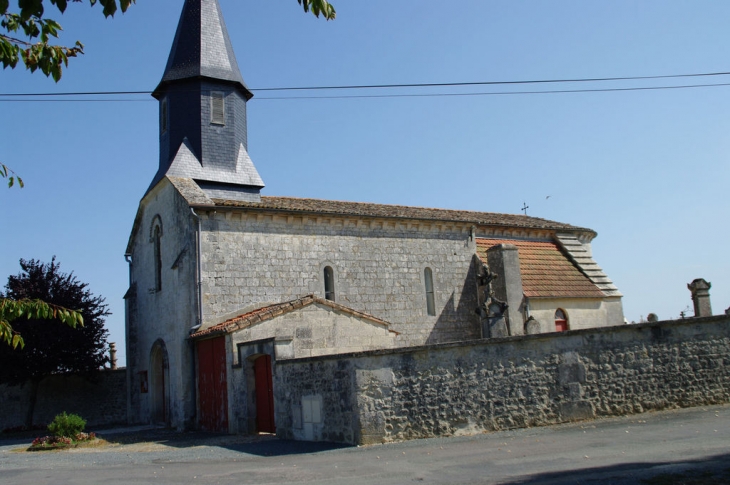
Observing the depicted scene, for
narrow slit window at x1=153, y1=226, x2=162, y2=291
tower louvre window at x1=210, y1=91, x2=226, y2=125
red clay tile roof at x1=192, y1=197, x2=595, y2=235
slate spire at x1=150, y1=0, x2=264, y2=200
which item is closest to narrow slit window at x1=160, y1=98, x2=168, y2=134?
slate spire at x1=150, y1=0, x2=264, y2=200

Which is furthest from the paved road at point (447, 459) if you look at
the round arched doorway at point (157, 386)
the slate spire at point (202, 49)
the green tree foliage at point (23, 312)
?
the slate spire at point (202, 49)

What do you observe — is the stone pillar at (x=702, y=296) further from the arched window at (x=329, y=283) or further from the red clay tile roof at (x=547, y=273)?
the arched window at (x=329, y=283)

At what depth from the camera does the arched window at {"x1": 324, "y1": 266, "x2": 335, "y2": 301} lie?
1962cm

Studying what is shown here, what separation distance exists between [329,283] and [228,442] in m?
6.80

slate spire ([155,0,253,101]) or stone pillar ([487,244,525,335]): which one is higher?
slate spire ([155,0,253,101])

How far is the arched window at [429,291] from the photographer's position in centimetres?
2122

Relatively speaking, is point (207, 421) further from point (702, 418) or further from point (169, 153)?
point (702, 418)

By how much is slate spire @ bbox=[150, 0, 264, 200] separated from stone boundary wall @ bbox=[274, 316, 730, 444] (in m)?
8.53

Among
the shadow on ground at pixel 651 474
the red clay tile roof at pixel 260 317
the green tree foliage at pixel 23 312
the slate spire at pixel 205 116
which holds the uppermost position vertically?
the slate spire at pixel 205 116

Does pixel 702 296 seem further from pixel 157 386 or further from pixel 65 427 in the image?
pixel 65 427

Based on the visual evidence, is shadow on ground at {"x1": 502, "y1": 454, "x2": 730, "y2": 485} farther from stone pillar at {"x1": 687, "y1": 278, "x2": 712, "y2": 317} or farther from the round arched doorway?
the round arched doorway

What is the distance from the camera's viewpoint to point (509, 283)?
21172mm

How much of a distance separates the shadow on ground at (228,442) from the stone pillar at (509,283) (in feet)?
31.8

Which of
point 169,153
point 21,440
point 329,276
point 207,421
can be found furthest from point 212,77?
point 21,440
